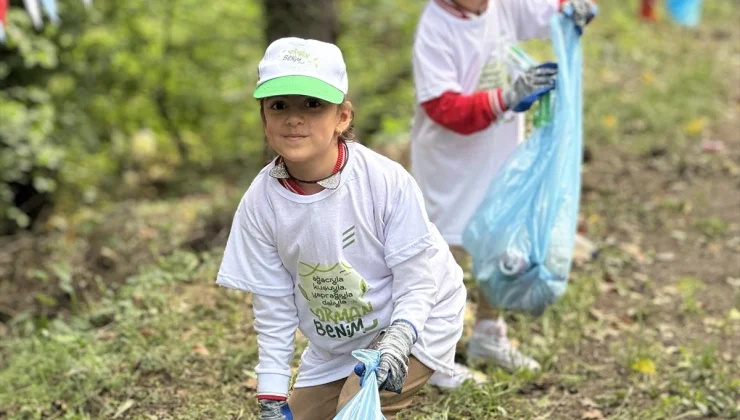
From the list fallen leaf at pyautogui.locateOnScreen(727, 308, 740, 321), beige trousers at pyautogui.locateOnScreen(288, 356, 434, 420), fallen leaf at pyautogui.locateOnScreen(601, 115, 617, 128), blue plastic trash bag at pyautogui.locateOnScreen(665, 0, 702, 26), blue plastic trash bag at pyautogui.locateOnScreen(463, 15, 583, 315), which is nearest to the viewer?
beige trousers at pyautogui.locateOnScreen(288, 356, 434, 420)

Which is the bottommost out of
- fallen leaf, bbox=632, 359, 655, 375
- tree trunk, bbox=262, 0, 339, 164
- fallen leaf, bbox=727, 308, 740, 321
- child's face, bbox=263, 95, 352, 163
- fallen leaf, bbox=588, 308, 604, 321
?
fallen leaf, bbox=632, 359, 655, 375

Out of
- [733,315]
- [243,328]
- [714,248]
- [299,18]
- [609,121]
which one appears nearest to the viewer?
[243,328]

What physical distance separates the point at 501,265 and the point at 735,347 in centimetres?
127

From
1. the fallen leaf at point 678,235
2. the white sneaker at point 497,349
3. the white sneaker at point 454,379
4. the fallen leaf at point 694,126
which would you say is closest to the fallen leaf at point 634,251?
the fallen leaf at point 678,235

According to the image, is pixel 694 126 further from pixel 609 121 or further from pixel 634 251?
pixel 634 251

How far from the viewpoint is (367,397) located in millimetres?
2293

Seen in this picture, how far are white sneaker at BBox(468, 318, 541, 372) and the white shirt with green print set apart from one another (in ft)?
3.81

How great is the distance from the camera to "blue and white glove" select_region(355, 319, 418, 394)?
2.31m

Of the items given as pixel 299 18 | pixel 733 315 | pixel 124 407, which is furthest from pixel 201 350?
pixel 733 315

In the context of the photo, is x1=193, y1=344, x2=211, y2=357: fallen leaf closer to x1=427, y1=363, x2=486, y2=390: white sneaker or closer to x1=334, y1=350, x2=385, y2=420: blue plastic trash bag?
x1=427, y1=363, x2=486, y2=390: white sneaker

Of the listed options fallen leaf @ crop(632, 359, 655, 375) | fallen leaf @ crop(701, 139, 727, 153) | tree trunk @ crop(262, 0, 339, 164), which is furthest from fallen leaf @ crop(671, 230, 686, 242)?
tree trunk @ crop(262, 0, 339, 164)

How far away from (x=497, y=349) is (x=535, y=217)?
0.59 m

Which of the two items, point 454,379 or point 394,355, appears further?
point 454,379

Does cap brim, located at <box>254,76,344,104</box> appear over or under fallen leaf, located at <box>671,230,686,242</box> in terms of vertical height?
over
